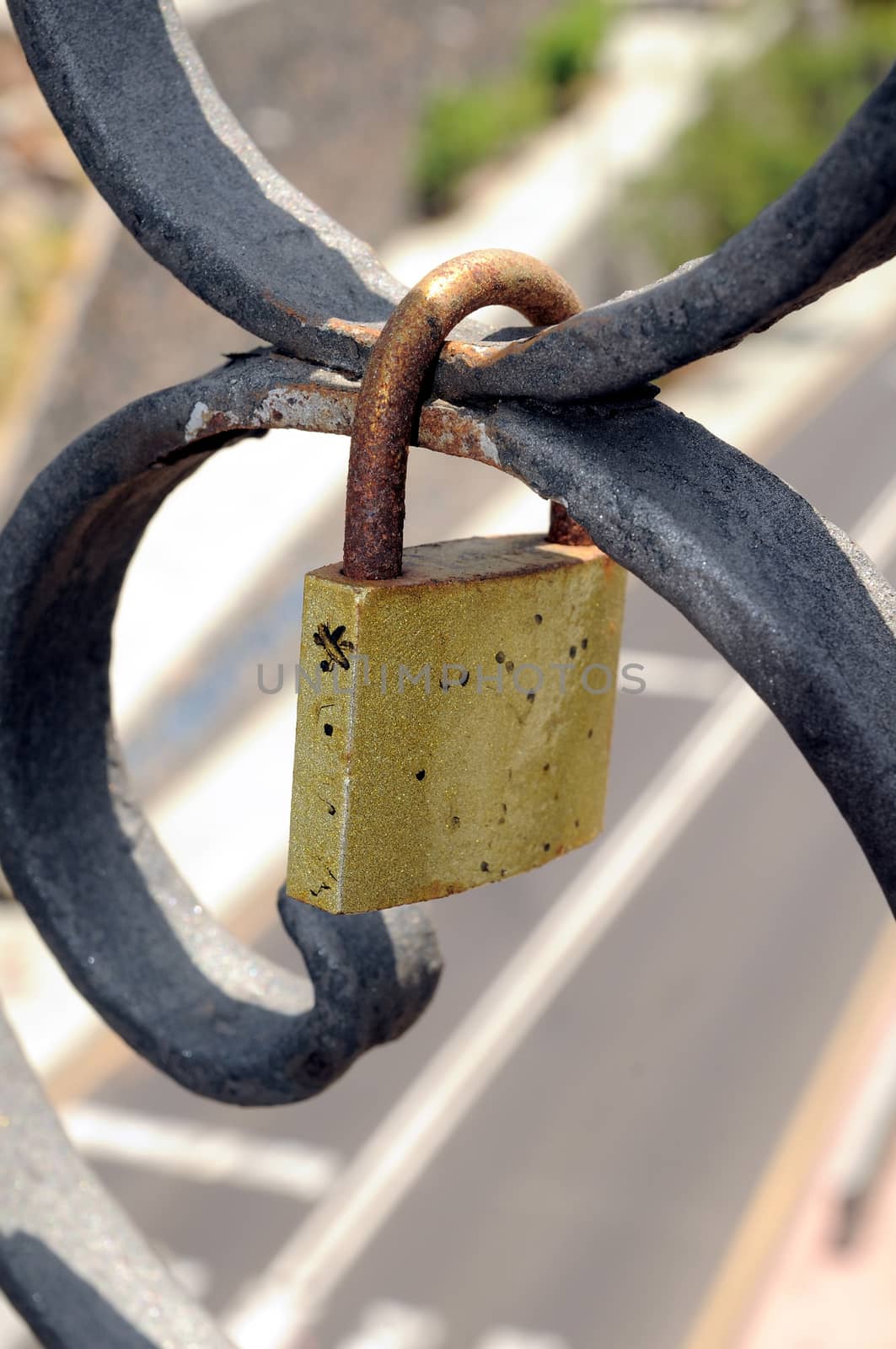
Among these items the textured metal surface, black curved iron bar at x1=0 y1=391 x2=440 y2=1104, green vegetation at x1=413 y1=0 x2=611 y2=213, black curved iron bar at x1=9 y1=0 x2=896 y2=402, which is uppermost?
green vegetation at x1=413 y1=0 x2=611 y2=213

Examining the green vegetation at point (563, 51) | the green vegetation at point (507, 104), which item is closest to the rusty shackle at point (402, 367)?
the green vegetation at point (507, 104)

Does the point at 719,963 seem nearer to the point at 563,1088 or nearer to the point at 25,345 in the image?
the point at 563,1088

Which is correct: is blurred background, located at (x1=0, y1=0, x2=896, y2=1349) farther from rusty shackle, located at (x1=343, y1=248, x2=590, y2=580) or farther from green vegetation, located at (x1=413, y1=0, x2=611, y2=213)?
rusty shackle, located at (x1=343, y1=248, x2=590, y2=580)

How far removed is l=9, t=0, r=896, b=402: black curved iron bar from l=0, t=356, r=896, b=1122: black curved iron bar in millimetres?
51

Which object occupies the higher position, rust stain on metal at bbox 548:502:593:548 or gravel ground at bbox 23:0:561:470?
gravel ground at bbox 23:0:561:470

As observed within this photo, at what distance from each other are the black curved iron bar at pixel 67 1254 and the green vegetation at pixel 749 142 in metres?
20.3

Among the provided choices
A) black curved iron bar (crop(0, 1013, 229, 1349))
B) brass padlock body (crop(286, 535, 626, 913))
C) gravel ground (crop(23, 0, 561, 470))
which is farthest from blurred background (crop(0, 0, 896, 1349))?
brass padlock body (crop(286, 535, 626, 913))

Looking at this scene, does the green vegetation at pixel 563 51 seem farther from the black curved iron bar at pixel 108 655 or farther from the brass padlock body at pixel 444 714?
the brass padlock body at pixel 444 714

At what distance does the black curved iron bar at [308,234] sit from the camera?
101 centimetres

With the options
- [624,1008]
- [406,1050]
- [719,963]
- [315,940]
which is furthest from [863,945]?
[315,940]

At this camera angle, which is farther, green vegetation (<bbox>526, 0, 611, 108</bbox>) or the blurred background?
green vegetation (<bbox>526, 0, 611, 108</bbox>)

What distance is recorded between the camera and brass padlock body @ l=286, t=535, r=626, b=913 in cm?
131

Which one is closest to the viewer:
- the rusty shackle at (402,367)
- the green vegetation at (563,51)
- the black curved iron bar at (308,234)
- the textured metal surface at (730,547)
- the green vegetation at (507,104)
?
the black curved iron bar at (308,234)

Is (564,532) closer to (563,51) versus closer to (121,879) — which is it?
(121,879)
